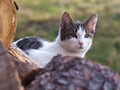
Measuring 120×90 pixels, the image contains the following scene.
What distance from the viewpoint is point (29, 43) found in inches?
215

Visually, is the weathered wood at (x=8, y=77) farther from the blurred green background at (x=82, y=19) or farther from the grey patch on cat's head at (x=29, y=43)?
the blurred green background at (x=82, y=19)

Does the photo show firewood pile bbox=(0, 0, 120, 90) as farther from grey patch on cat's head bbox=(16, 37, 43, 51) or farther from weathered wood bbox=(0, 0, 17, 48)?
grey patch on cat's head bbox=(16, 37, 43, 51)

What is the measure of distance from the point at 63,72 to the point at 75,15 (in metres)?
12.0

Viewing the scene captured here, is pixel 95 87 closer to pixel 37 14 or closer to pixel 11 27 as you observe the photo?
pixel 11 27

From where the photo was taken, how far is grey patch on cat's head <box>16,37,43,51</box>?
542 cm

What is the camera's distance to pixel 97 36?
44.2ft

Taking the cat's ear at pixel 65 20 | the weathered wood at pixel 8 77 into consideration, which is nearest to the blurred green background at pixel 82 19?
the cat's ear at pixel 65 20

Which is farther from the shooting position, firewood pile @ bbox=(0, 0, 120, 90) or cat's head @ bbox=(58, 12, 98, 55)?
cat's head @ bbox=(58, 12, 98, 55)

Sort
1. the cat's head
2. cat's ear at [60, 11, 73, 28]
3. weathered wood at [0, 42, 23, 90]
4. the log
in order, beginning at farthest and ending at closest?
the cat's head → cat's ear at [60, 11, 73, 28] → the log → weathered wood at [0, 42, 23, 90]

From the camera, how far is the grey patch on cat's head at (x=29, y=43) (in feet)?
17.8

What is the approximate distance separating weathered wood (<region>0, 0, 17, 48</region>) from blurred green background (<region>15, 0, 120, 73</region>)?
6904 mm

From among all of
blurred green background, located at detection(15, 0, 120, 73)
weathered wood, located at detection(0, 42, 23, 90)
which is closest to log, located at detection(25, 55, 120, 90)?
weathered wood, located at detection(0, 42, 23, 90)

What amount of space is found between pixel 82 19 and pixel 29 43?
892 cm

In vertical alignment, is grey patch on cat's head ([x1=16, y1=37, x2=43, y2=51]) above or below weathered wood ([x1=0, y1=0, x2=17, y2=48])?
below
